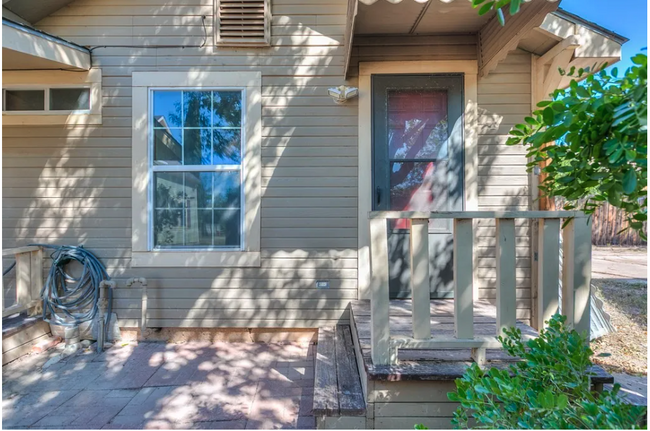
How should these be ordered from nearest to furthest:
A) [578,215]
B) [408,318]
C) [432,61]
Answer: [578,215], [408,318], [432,61]

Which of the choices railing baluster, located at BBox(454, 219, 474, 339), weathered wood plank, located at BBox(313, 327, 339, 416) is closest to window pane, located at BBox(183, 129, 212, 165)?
weathered wood plank, located at BBox(313, 327, 339, 416)

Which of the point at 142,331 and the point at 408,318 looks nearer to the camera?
the point at 408,318

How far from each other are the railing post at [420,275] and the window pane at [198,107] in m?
2.31

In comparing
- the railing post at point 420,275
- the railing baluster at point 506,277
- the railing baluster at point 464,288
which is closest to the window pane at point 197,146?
the railing post at point 420,275

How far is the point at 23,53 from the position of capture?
8.60 ft

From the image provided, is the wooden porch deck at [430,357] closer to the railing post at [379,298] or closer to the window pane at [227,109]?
the railing post at [379,298]

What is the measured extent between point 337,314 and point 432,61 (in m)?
2.48

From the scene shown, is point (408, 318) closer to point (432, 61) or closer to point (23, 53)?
point (432, 61)

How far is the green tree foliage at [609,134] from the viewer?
922 millimetres

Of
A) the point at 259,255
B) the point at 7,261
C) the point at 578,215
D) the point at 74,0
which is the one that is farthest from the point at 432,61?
the point at 7,261

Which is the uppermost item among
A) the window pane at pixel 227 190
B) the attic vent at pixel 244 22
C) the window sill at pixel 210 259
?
the attic vent at pixel 244 22

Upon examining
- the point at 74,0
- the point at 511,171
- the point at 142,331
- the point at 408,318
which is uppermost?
the point at 74,0

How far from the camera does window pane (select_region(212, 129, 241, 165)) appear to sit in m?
3.10

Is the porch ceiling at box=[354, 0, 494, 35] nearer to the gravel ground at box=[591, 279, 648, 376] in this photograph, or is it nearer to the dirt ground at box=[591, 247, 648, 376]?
the dirt ground at box=[591, 247, 648, 376]
